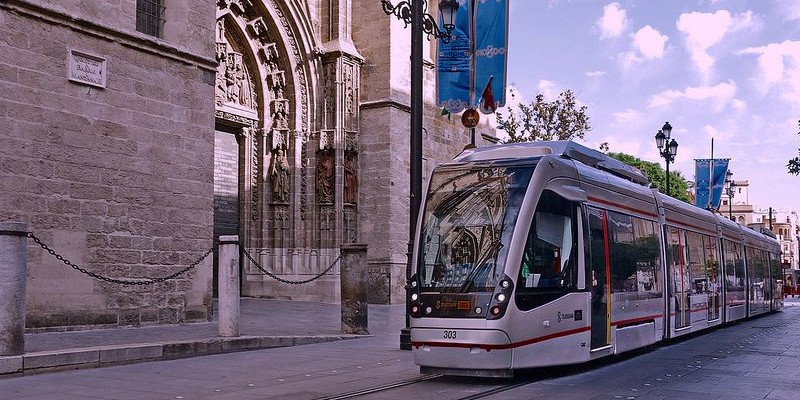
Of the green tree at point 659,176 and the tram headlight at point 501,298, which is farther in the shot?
the green tree at point 659,176

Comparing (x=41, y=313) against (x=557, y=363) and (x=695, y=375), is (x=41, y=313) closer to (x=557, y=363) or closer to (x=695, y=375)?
(x=557, y=363)

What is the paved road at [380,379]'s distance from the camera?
8.38 m

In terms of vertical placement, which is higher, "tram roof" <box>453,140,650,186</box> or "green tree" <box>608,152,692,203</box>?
"green tree" <box>608,152,692,203</box>

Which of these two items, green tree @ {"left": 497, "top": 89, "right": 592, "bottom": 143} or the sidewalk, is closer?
the sidewalk

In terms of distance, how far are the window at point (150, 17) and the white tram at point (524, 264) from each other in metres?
7.90

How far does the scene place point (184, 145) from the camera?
15734mm

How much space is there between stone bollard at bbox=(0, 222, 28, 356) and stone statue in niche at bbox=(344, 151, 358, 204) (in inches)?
609

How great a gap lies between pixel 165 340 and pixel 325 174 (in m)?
13.3

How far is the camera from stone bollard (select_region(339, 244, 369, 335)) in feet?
50.0

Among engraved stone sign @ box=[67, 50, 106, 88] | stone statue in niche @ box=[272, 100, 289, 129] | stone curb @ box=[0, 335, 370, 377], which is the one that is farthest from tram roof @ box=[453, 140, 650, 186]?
stone statue in niche @ box=[272, 100, 289, 129]

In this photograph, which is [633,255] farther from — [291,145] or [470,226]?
[291,145]

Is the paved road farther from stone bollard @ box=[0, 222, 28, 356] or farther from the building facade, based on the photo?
the building facade

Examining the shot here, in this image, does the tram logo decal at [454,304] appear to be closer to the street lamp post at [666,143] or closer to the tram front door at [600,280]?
the tram front door at [600,280]

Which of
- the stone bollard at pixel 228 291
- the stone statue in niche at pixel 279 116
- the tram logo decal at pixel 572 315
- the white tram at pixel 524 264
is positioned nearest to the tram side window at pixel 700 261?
the white tram at pixel 524 264
